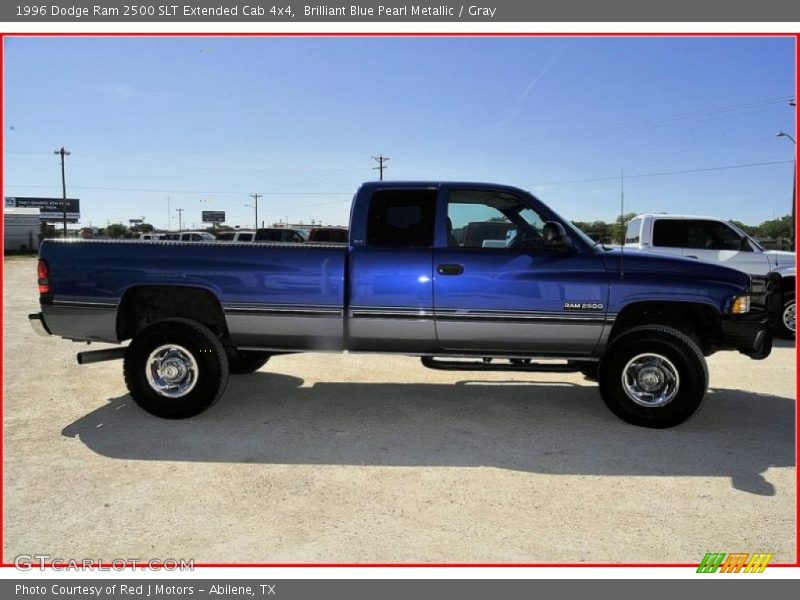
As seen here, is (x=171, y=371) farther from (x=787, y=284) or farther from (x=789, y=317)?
(x=787, y=284)

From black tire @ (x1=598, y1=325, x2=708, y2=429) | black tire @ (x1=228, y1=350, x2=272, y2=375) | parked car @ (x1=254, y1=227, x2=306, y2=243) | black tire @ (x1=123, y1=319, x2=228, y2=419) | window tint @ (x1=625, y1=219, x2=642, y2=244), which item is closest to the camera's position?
black tire @ (x1=598, y1=325, x2=708, y2=429)

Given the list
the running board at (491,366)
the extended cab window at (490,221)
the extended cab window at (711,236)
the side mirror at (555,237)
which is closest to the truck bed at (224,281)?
the running board at (491,366)

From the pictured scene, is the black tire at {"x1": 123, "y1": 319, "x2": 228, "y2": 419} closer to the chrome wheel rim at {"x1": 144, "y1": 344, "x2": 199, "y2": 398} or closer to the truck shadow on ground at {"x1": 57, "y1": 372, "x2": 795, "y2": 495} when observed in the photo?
the chrome wheel rim at {"x1": 144, "y1": 344, "x2": 199, "y2": 398}

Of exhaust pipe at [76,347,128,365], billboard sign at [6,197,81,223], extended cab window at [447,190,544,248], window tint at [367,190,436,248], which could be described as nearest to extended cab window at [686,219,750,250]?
extended cab window at [447,190,544,248]

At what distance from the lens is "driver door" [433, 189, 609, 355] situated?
5180 millimetres

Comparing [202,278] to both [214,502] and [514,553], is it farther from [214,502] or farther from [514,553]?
[514,553]

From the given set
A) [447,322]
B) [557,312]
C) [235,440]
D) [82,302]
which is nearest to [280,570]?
[235,440]

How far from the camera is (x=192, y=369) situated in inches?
212

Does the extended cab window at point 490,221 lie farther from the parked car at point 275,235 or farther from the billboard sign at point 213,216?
the billboard sign at point 213,216

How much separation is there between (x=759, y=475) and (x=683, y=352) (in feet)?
3.92

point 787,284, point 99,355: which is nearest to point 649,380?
point 99,355

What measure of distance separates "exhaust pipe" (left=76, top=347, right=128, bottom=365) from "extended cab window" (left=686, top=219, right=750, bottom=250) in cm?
951
